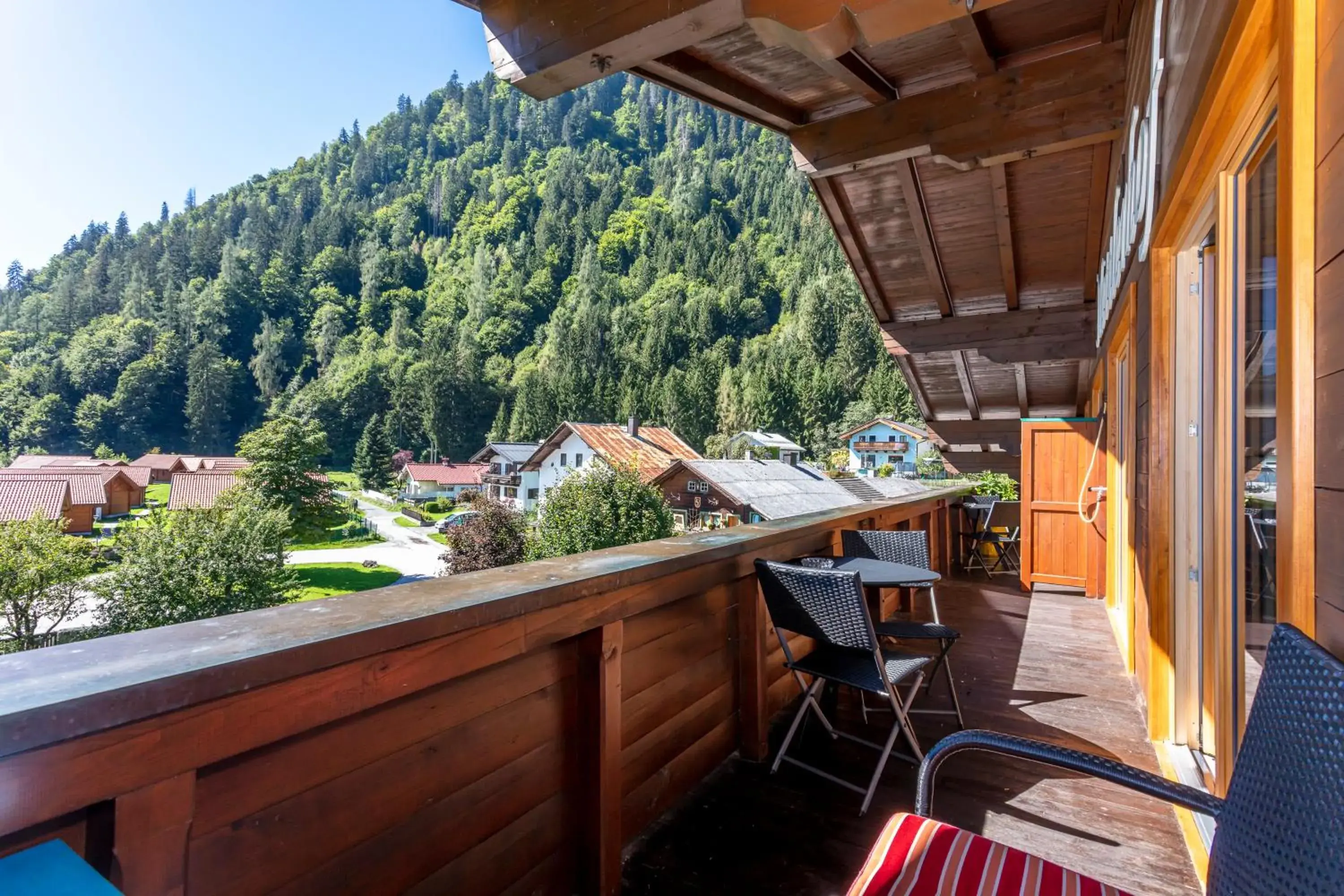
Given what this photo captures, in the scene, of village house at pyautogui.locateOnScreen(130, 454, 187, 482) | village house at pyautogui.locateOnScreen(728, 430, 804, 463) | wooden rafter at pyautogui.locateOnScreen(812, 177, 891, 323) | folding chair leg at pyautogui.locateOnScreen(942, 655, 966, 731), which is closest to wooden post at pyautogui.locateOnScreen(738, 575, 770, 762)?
folding chair leg at pyautogui.locateOnScreen(942, 655, 966, 731)

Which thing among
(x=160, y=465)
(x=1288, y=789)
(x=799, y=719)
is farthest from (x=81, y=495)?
(x=1288, y=789)

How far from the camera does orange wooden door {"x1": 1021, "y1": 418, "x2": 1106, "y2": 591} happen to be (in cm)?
532

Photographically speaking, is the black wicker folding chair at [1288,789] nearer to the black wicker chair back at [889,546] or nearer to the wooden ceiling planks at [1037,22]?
the black wicker chair back at [889,546]

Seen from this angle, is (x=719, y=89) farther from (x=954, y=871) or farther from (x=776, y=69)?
(x=954, y=871)

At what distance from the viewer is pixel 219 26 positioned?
35719 mm

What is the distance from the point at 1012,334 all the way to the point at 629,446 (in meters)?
22.3

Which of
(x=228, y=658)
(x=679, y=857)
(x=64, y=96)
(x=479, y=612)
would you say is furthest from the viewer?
(x=64, y=96)

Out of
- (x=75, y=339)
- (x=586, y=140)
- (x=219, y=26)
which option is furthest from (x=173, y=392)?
(x=586, y=140)

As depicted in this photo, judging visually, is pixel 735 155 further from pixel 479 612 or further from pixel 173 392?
pixel 479 612

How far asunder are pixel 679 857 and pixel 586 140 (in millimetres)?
90427

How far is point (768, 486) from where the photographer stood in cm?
1984

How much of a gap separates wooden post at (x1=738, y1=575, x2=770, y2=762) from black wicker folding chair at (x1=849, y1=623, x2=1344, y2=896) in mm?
1545

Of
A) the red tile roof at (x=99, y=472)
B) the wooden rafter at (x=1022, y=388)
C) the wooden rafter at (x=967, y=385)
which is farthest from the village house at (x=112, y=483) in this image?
the wooden rafter at (x=1022, y=388)

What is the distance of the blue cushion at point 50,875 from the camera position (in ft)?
2.05
